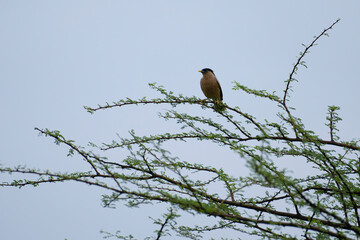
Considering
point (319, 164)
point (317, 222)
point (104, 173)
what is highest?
point (319, 164)

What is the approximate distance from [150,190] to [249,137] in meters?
1.76

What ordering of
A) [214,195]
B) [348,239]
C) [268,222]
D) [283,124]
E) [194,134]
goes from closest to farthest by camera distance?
[348,239] < [268,222] < [214,195] < [283,124] < [194,134]

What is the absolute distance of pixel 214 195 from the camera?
3697mm

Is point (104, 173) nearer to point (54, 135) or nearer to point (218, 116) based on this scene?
point (54, 135)

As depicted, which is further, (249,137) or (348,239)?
(249,137)

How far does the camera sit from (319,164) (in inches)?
168

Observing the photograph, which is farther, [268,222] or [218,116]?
[218,116]

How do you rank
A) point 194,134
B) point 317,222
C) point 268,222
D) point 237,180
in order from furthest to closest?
1. point 194,134
2. point 237,180
3. point 317,222
4. point 268,222

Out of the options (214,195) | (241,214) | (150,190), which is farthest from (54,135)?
(241,214)

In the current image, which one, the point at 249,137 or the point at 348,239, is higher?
the point at 249,137

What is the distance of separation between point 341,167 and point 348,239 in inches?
62.9

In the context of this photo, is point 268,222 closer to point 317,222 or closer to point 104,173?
point 317,222

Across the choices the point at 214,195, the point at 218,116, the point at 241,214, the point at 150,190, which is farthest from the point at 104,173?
the point at 218,116

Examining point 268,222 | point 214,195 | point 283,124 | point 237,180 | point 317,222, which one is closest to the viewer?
point 268,222
